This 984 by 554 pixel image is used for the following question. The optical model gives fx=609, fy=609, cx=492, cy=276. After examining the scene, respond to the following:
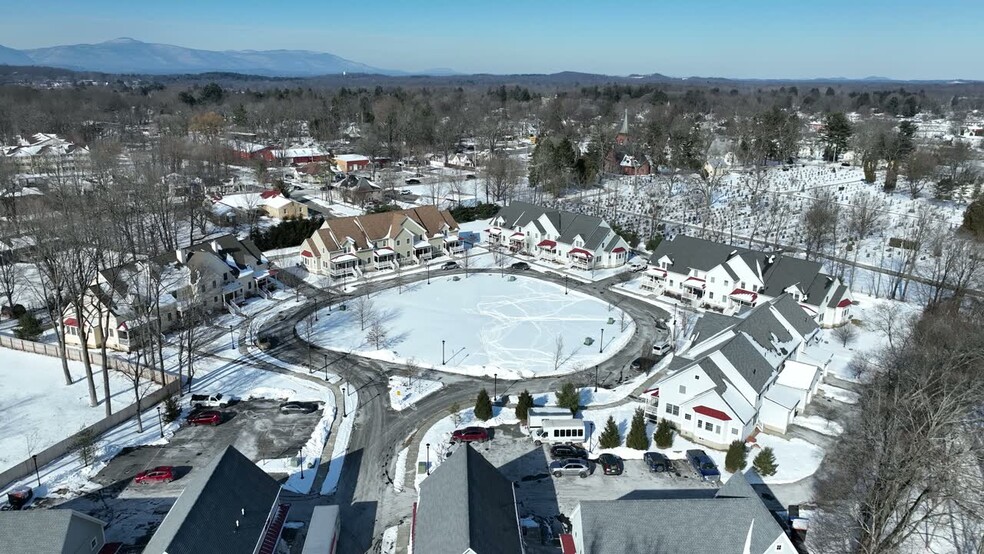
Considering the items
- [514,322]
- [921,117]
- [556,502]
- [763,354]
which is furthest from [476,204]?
[921,117]

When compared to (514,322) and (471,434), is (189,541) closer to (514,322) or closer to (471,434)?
(471,434)

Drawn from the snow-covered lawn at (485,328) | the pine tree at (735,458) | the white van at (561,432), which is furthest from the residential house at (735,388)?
the snow-covered lawn at (485,328)

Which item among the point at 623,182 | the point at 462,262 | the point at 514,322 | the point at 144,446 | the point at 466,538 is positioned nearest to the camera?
the point at 466,538

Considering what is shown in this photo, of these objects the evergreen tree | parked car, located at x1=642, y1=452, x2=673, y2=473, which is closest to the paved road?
the evergreen tree

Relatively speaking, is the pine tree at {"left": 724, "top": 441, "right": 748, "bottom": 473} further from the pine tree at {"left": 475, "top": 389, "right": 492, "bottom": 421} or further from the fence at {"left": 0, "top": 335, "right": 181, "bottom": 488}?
the fence at {"left": 0, "top": 335, "right": 181, "bottom": 488}

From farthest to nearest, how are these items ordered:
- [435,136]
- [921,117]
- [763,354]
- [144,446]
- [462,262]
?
1. [921,117]
2. [435,136]
3. [462,262]
4. [763,354]
5. [144,446]

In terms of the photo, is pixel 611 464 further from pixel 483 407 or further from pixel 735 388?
pixel 735 388

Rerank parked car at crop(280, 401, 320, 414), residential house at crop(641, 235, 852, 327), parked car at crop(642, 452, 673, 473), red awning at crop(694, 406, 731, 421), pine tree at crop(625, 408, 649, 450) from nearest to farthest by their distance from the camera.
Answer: parked car at crop(642, 452, 673, 473) → pine tree at crop(625, 408, 649, 450) → red awning at crop(694, 406, 731, 421) → parked car at crop(280, 401, 320, 414) → residential house at crop(641, 235, 852, 327)
